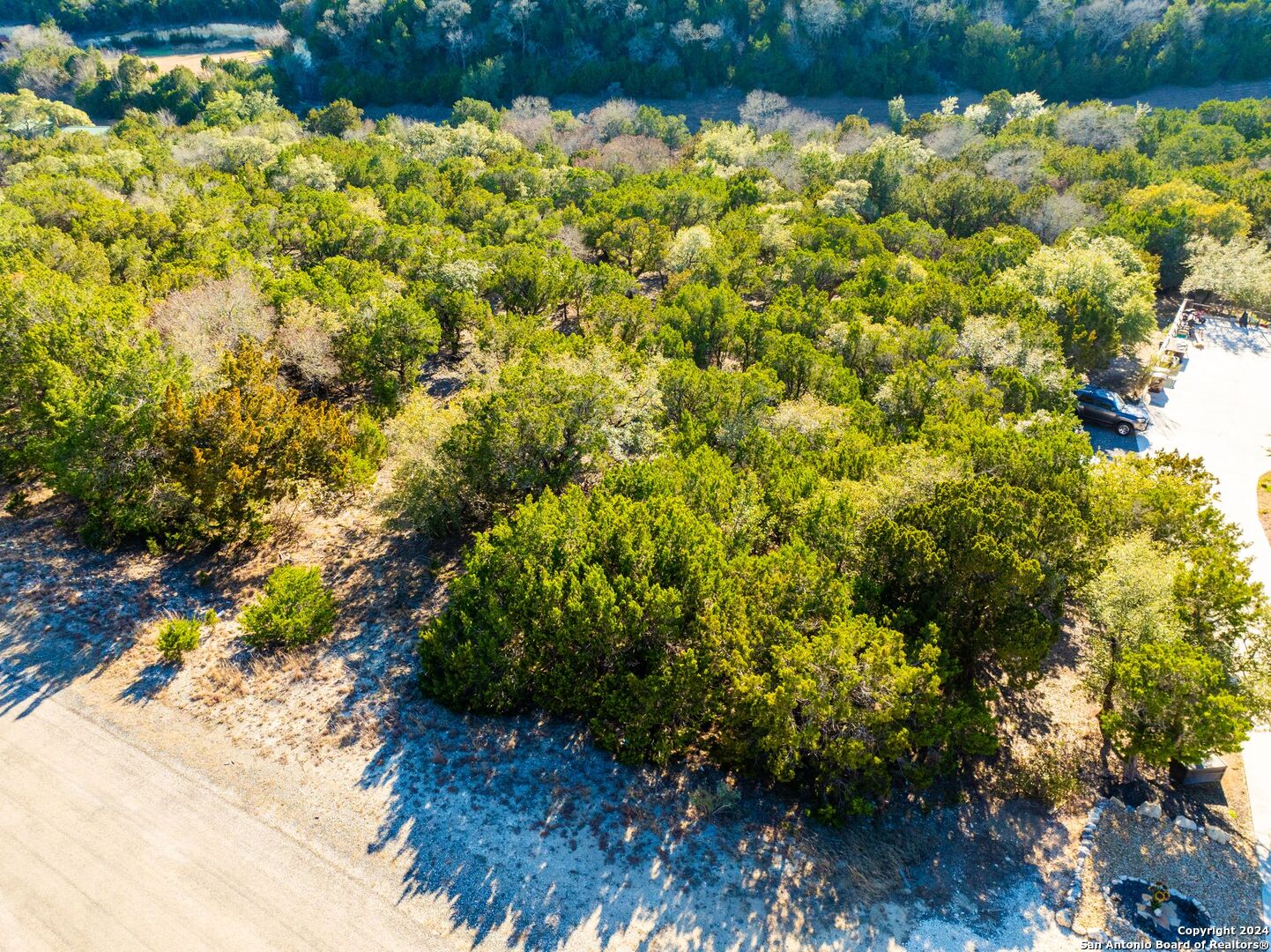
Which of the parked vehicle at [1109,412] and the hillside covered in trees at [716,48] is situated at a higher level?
the hillside covered in trees at [716,48]

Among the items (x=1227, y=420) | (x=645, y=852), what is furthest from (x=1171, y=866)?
(x=1227, y=420)

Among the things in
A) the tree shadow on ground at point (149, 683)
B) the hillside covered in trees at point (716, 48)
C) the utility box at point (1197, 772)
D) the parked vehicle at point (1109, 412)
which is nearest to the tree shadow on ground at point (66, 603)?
the tree shadow on ground at point (149, 683)

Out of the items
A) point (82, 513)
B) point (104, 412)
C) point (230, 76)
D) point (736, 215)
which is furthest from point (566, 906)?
point (230, 76)

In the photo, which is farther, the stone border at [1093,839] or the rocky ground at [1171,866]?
the rocky ground at [1171,866]

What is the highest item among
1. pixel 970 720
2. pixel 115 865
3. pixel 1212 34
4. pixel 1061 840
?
pixel 1212 34

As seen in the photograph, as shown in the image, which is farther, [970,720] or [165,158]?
[165,158]

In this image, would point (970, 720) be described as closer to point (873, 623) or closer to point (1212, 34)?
point (873, 623)

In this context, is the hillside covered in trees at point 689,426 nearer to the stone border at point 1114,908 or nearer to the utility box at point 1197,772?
the utility box at point 1197,772
